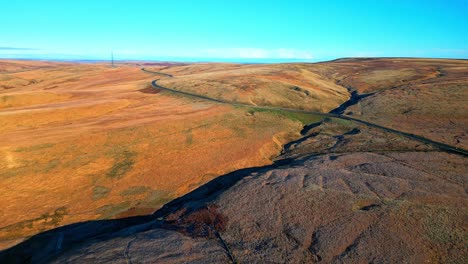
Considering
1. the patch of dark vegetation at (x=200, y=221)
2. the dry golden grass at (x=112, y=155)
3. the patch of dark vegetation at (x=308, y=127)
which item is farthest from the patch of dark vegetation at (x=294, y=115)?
the patch of dark vegetation at (x=200, y=221)

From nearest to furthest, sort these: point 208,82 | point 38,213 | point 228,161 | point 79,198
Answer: point 38,213 < point 79,198 < point 228,161 < point 208,82

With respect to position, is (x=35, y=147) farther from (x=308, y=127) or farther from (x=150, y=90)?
(x=150, y=90)

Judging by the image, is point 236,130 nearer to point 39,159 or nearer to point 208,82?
point 39,159

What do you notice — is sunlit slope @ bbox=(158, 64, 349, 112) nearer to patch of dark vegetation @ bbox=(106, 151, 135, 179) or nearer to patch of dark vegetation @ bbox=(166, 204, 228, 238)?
patch of dark vegetation @ bbox=(106, 151, 135, 179)

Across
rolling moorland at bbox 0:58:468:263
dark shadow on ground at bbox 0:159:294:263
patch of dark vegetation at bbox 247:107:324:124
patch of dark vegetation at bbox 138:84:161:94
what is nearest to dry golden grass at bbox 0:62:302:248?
rolling moorland at bbox 0:58:468:263

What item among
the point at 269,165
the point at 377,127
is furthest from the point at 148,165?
the point at 377,127

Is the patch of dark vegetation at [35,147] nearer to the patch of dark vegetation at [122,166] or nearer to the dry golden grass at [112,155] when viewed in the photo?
the dry golden grass at [112,155]
